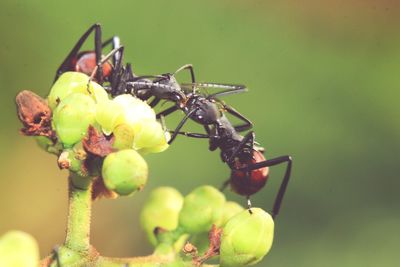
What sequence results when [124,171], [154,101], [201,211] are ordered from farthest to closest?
[154,101] → [201,211] → [124,171]

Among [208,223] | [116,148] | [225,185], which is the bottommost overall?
[225,185]

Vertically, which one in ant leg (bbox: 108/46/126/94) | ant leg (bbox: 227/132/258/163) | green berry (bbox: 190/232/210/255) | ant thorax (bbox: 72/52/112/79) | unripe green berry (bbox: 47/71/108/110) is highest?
unripe green berry (bbox: 47/71/108/110)

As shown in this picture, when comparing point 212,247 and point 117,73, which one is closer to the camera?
point 212,247

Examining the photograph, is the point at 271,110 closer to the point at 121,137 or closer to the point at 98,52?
the point at 98,52

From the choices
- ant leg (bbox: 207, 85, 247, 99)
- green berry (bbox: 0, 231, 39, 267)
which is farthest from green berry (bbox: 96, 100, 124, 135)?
ant leg (bbox: 207, 85, 247, 99)

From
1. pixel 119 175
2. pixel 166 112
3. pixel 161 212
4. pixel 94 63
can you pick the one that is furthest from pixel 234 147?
pixel 119 175

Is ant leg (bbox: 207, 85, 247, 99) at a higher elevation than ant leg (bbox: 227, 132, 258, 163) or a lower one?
higher

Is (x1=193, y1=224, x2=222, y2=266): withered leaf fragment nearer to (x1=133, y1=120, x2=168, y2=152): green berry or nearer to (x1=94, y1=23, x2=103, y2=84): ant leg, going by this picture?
(x1=133, y1=120, x2=168, y2=152): green berry
